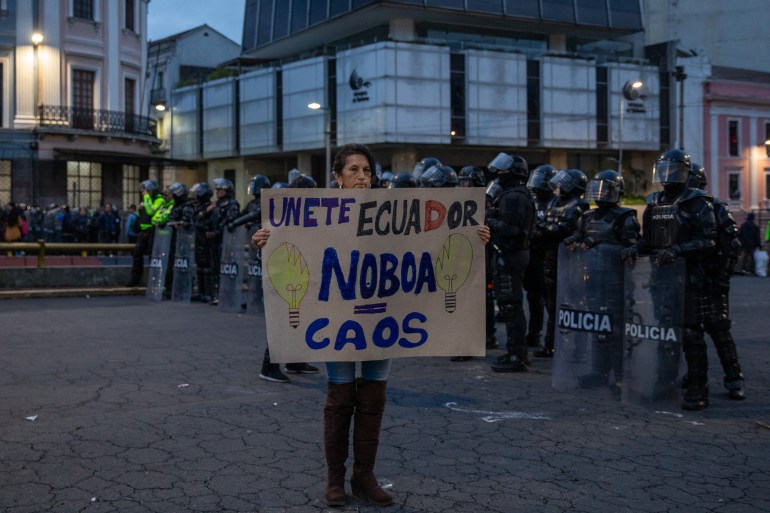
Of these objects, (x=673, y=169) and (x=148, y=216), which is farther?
(x=148, y=216)

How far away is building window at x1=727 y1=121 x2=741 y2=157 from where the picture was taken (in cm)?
5472

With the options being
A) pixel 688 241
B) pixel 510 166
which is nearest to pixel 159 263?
pixel 510 166

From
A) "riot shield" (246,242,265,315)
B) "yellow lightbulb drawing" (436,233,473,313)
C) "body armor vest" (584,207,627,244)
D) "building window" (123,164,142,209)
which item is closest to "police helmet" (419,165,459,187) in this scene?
"body armor vest" (584,207,627,244)

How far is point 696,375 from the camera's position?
23.1 feet

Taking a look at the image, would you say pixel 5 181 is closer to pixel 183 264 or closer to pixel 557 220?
pixel 183 264

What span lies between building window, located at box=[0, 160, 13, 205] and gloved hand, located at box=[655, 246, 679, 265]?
34.2m

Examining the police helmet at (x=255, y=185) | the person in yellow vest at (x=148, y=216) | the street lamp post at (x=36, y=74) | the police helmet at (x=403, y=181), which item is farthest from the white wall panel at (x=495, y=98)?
the police helmet at (x=403, y=181)

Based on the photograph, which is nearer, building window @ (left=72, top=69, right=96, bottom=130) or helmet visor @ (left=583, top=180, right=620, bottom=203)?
helmet visor @ (left=583, top=180, right=620, bottom=203)

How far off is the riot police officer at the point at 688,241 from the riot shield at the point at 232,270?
25.4ft

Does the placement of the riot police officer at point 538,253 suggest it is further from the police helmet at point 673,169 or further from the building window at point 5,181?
the building window at point 5,181

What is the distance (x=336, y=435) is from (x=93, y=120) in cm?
3714

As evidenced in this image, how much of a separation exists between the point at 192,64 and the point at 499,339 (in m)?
58.4

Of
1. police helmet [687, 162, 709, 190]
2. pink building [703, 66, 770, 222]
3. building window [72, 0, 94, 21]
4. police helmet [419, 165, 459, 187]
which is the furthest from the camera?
pink building [703, 66, 770, 222]

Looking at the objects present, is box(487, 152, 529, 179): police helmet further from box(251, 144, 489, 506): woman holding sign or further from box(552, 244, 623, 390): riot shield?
box(251, 144, 489, 506): woman holding sign
